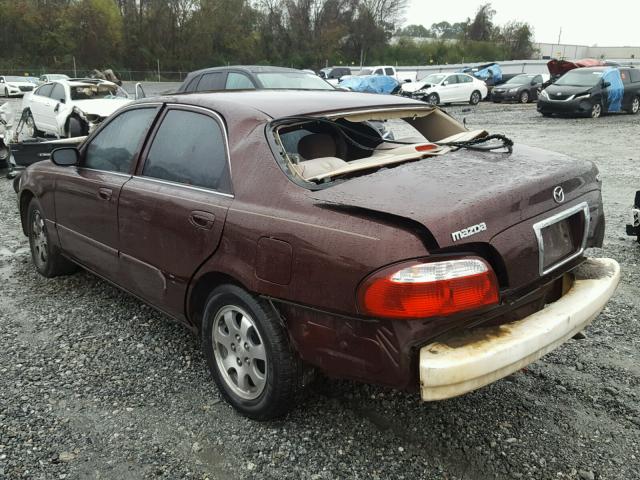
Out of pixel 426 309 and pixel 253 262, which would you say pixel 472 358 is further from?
pixel 253 262

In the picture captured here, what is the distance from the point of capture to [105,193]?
3.64 metres

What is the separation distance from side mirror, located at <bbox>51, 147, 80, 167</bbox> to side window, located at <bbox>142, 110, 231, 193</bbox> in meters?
0.92

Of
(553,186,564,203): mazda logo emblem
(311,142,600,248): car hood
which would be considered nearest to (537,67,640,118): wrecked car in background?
(311,142,600,248): car hood

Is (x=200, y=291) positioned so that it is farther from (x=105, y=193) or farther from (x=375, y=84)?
(x=375, y=84)

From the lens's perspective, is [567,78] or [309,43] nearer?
[567,78]

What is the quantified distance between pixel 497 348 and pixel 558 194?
859mm

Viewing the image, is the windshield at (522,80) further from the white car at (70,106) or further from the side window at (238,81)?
the side window at (238,81)

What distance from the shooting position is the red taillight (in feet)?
6.98

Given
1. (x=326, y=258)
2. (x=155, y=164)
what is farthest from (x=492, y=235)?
(x=155, y=164)

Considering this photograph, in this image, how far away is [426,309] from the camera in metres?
Answer: 2.14

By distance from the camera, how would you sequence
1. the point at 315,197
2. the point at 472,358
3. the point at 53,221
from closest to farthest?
1. the point at 472,358
2. the point at 315,197
3. the point at 53,221

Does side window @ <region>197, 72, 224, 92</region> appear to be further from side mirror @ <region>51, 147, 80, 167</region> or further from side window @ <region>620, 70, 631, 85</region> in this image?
side window @ <region>620, 70, 631, 85</region>

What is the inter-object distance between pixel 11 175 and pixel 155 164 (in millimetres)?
7271

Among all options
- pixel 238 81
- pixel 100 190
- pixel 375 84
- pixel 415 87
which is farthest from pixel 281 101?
pixel 375 84
